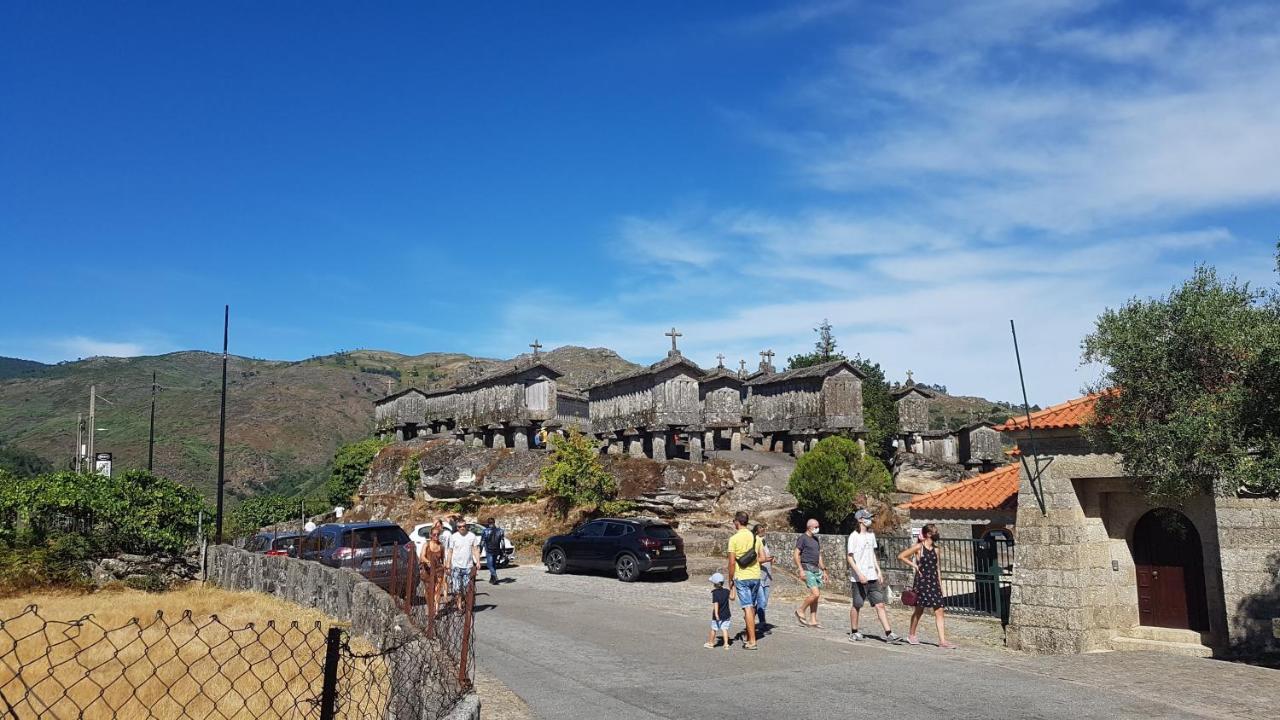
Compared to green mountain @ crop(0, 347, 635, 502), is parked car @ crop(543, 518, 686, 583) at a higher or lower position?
lower

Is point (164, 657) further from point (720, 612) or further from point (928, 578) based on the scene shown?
point (928, 578)

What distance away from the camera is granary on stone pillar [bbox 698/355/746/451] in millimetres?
39156

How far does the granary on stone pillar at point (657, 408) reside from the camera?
34.7 metres

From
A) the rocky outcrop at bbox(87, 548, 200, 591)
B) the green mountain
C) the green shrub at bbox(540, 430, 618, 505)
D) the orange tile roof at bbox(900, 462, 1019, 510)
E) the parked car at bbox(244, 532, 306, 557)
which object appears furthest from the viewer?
the green mountain

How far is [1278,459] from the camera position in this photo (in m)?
10.1

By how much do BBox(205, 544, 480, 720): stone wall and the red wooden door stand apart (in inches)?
460

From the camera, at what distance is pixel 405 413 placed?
158 ft

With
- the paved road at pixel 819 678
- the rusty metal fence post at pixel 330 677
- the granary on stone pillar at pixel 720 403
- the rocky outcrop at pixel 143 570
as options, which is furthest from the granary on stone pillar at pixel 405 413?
the rusty metal fence post at pixel 330 677

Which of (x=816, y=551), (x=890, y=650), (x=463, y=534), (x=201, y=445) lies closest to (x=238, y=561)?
(x=463, y=534)

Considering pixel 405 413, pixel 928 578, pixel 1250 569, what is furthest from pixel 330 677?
pixel 405 413

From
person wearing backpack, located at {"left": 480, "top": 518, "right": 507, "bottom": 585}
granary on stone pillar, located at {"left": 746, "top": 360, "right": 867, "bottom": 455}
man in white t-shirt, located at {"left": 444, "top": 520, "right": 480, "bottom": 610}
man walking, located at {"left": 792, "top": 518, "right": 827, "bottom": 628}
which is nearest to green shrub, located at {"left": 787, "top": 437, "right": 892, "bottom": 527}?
granary on stone pillar, located at {"left": 746, "top": 360, "right": 867, "bottom": 455}

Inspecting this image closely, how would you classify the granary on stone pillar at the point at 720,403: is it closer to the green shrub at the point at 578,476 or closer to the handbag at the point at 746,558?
the green shrub at the point at 578,476

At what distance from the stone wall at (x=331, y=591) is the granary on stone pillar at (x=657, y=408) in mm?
17292

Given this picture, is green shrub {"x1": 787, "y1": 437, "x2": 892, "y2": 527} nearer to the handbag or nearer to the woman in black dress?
the woman in black dress
